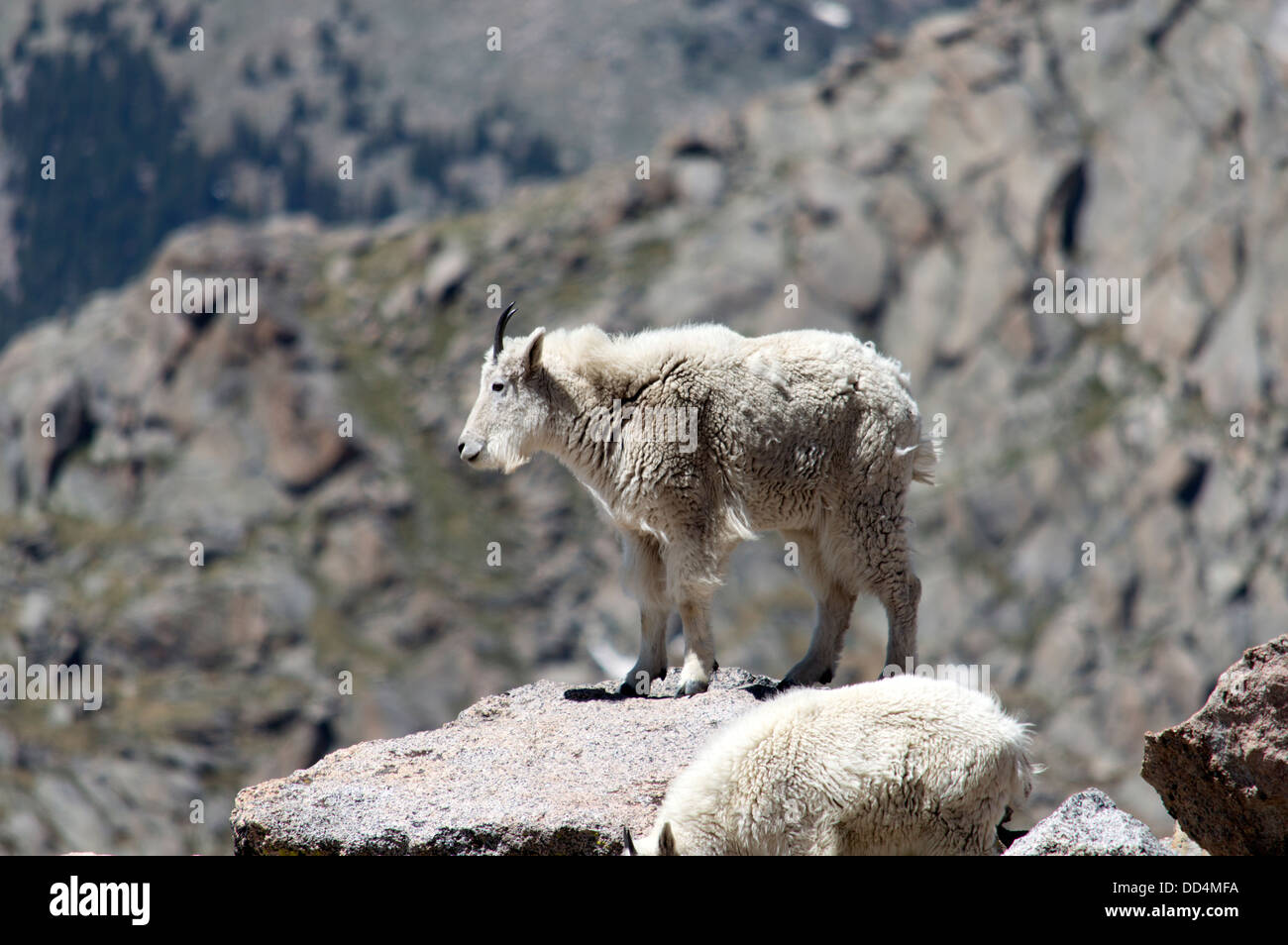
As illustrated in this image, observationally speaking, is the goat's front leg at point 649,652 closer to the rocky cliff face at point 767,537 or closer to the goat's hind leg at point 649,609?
the goat's hind leg at point 649,609

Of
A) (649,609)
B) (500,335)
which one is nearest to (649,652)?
(649,609)

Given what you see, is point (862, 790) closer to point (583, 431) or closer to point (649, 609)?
point (649, 609)

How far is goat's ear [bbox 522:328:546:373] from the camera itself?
15.2 meters

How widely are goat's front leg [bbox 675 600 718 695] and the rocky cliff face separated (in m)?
113

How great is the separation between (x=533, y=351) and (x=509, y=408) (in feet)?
2.03

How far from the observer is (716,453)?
14.8 m

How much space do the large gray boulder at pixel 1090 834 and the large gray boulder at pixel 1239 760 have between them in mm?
695

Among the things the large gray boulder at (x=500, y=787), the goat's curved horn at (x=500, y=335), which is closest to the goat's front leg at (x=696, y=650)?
the large gray boulder at (x=500, y=787)

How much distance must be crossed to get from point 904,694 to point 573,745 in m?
3.54

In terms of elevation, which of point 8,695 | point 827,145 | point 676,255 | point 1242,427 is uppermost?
point 827,145

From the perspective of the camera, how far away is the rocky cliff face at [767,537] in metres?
141

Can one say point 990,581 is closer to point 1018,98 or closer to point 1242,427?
point 1242,427
